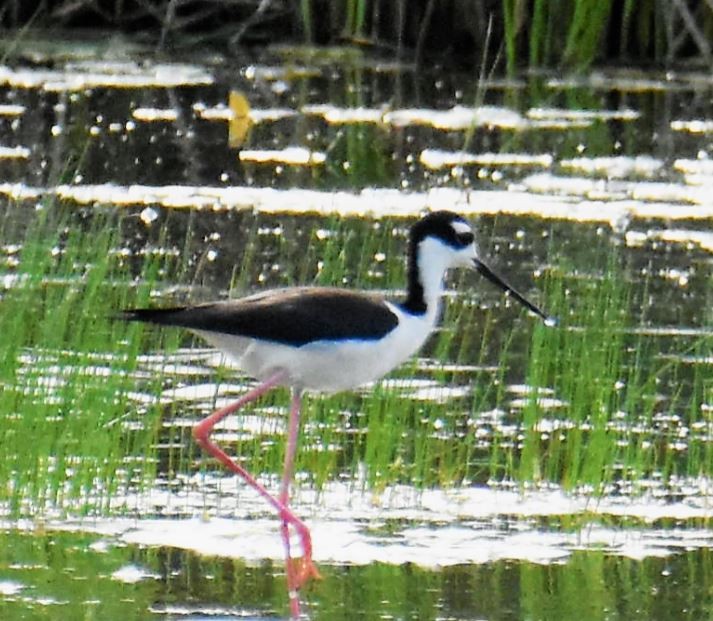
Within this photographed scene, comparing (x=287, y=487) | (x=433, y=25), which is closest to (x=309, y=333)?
(x=287, y=487)

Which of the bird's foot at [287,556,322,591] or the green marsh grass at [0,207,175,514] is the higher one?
the green marsh grass at [0,207,175,514]

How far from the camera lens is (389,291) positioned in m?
9.36

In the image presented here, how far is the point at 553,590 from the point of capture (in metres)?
6.23

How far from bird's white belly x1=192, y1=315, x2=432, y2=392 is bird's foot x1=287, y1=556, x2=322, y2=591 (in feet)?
2.27

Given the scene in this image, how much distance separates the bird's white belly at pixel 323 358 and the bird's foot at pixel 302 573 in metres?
0.69

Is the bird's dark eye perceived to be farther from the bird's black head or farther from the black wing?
the black wing

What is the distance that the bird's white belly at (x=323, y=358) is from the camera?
22.2 ft

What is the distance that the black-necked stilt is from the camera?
6.65 metres

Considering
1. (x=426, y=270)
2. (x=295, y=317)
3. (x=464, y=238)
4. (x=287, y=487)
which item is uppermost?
(x=464, y=238)

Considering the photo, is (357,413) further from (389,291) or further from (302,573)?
(302,573)

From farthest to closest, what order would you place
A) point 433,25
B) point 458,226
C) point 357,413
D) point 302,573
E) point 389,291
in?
point 433,25
point 389,291
point 357,413
point 458,226
point 302,573

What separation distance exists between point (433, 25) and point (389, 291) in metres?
8.85

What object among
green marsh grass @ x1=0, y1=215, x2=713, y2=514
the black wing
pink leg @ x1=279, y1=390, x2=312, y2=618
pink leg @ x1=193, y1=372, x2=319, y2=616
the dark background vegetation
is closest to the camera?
pink leg @ x1=279, y1=390, x2=312, y2=618

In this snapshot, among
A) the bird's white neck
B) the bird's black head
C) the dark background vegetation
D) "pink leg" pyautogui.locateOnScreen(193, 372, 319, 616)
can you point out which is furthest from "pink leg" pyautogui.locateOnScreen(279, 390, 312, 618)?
the dark background vegetation
